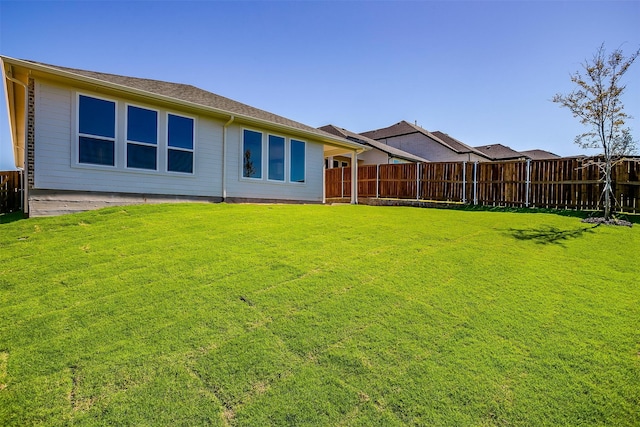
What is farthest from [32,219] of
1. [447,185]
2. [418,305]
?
[447,185]

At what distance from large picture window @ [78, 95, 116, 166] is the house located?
0.02 m

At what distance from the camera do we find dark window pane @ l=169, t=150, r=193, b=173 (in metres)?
10.4

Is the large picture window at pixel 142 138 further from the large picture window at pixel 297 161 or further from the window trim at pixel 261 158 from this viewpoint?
the large picture window at pixel 297 161

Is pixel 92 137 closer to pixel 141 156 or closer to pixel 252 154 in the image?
pixel 141 156

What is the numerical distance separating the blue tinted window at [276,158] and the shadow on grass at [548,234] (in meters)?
8.31

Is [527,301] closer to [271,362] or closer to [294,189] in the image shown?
[271,362]

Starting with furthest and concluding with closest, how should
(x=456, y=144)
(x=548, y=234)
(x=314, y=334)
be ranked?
1. (x=456, y=144)
2. (x=548, y=234)
3. (x=314, y=334)

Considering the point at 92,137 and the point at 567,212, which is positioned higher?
the point at 92,137

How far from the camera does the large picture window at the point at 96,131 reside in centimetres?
877

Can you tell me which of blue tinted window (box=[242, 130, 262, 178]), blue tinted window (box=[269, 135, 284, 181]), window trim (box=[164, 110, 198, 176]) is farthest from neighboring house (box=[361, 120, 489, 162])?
window trim (box=[164, 110, 198, 176])

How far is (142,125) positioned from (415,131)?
88.2ft

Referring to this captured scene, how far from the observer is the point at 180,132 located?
1059 centimetres

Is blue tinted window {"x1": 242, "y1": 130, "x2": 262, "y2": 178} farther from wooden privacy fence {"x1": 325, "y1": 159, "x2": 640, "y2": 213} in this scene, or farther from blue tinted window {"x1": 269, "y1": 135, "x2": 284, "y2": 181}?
wooden privacy fence {"x1": 325, "y1": 159, "x2": 640, "y2": 213}

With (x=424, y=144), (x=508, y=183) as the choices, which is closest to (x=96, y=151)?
(x=508, y=183)
